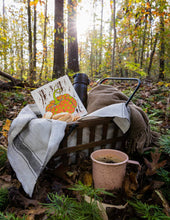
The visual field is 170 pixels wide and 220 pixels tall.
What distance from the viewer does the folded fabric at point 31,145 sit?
1.27 metres

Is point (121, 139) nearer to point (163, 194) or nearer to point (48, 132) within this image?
point (163, 194)

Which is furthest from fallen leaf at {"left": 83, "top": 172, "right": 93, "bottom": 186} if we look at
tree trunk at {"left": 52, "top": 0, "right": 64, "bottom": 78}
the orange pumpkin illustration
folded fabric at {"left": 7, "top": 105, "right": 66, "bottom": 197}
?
tree trunk at {"left": 52, "top": 0, "right": 64, "bottom": 78}

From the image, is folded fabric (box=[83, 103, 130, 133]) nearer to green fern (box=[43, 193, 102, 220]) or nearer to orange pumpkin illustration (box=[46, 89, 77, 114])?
orange pumpkin illustration (box=[46, 89, 77, 114])

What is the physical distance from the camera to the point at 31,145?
4.67 ft

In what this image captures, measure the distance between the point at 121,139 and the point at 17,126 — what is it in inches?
41.1

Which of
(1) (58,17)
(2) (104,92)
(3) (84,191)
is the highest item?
(1) (58,17)

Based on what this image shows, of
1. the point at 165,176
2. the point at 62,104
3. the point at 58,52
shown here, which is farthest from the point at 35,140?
the point at 58,52

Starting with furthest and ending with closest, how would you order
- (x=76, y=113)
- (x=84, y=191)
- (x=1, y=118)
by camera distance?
(x=1, y=118) < (x=76, y=113) < (x=84, y=191)

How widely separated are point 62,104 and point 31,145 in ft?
2.36

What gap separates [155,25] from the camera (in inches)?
261

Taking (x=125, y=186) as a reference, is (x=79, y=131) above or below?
above

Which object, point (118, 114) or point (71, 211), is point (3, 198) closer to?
point (71, 211)

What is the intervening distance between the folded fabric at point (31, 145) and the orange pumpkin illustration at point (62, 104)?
0.47 meters

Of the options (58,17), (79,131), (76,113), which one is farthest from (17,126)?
(58,17)
